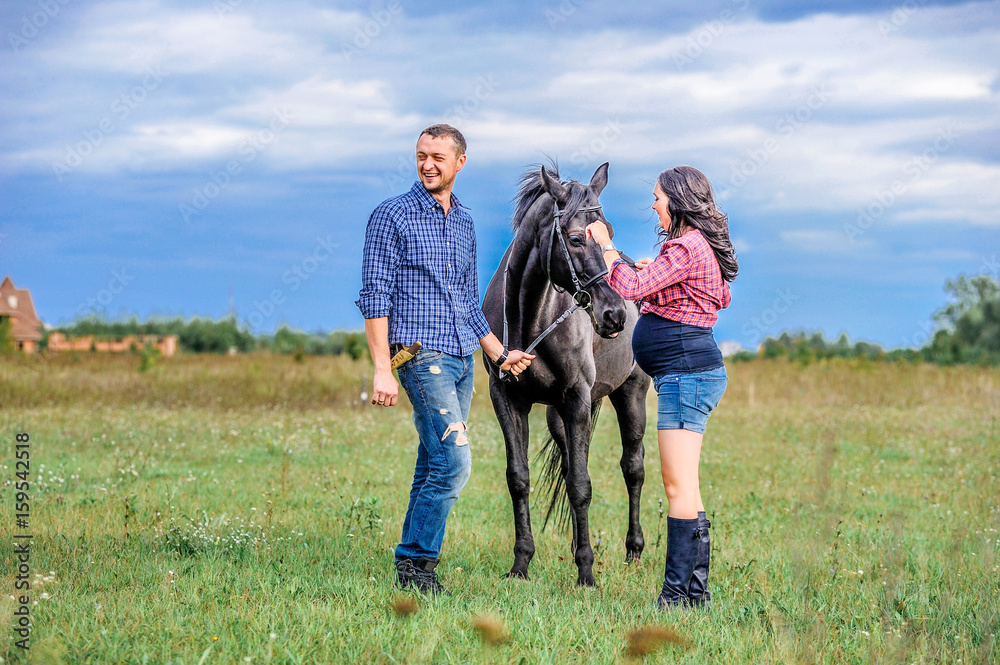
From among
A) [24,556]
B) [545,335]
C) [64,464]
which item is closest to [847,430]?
[545,335]

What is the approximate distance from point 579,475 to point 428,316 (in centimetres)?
185

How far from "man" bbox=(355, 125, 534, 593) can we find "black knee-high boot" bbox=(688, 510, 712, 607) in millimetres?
1468

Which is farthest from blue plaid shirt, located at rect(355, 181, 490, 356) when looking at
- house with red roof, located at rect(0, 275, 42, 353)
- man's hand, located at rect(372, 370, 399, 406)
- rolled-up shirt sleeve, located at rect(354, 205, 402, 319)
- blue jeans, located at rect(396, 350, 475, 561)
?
house with red roof, located at rect(0, 275, 42, 353)

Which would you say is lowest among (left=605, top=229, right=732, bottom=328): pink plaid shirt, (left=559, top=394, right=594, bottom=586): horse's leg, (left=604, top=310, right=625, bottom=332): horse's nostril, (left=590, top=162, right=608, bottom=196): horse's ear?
(left=559, top=394, right=594, bottom=586): horse's leg

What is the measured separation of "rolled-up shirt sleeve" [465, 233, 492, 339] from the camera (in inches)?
199

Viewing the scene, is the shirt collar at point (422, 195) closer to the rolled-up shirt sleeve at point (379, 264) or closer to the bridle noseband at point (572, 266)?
the rolled-up shirt sleeve at point (379, 264)

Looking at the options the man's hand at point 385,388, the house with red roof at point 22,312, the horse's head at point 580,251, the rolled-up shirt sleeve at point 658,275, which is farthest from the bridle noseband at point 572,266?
the house with red roof at point 22,312

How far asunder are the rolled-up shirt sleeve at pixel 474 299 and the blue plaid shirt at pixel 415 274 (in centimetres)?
14

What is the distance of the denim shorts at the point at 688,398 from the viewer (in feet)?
15.0

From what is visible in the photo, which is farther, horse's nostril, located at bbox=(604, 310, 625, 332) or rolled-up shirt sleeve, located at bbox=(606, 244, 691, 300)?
horse's nostril, located at bbox=(604, 310, 625, 332)

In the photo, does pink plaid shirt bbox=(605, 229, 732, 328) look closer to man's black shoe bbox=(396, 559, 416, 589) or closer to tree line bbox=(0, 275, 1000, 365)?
man's black shoe bbox=(396, 559, 416, 589)

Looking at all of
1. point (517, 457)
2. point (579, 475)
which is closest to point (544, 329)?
point (517, 457)

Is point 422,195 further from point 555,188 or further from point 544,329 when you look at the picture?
point 544,329

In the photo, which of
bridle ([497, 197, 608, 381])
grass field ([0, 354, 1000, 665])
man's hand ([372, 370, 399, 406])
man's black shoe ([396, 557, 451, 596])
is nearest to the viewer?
grass field ([0, 354, 1000, 665])
